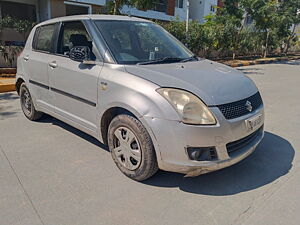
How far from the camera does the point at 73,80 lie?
312 cm

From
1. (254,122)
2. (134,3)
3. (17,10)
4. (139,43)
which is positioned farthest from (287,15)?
(254,122)

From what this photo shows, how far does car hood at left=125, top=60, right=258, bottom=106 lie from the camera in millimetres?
2367

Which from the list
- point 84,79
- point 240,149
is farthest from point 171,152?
point 84,79

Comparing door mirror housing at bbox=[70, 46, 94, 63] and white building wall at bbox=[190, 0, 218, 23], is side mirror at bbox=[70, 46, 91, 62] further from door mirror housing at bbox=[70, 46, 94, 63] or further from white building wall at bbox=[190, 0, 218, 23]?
white building wall at bbox=[190, 0, 218, 23]

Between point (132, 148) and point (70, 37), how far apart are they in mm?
2008

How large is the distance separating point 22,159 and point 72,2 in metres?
14.3

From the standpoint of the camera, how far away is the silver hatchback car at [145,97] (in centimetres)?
229

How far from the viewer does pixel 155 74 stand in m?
2.53

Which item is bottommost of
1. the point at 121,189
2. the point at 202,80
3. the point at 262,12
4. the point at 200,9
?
the point at 121,189

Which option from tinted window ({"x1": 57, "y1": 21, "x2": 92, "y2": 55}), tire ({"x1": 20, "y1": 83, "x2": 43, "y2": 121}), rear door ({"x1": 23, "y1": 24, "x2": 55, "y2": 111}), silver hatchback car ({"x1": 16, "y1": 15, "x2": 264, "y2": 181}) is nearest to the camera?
silver hatchback car ({"x1": 16, "y1": 15, "x2": 264, "y2": 181})

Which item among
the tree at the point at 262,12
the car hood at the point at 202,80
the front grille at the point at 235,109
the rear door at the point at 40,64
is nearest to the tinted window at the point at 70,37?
the rear door at the point at 40,64

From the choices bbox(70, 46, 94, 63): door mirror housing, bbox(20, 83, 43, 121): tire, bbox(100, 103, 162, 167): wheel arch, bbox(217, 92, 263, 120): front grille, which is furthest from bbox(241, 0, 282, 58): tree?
bbox(100, 103, 162, 167): wheel arch

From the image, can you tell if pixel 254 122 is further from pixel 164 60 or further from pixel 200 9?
pixel 200 9

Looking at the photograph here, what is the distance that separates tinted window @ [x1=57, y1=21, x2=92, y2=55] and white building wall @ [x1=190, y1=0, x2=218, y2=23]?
103 ft
